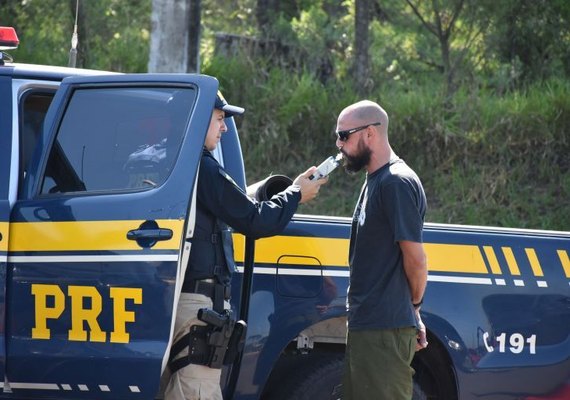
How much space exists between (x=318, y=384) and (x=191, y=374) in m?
0.73

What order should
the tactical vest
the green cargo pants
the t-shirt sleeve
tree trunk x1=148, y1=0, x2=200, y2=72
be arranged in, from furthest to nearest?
tree trunk x1=148, y1=0, x2=200, y2=72, the tactical vest, the green cargo pants, the t-shirt sleeve

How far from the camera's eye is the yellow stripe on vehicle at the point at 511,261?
454 centimetres

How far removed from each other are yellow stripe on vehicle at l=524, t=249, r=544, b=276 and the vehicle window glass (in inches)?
66.3

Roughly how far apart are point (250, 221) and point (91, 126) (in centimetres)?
84

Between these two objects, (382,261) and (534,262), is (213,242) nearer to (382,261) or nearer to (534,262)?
(382,261)

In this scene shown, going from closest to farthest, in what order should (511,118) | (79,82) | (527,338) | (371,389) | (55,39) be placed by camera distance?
(371,389) → (79,82) → (527,338) → (511,118) → (55,39)

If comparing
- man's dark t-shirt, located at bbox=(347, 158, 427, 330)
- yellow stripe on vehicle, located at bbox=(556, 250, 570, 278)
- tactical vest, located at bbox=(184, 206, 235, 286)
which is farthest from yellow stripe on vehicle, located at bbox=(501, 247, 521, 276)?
tactical vest, located at bbox=(184, 206, 235, 286)

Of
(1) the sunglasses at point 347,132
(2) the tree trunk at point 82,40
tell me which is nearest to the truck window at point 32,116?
(1) the sunglasses at point 347,132

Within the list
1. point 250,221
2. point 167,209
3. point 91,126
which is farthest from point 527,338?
point 91,126

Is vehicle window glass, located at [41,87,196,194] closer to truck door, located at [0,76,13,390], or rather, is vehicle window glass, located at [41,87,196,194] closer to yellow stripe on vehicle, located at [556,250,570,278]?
truck door, located at [0,76,13,390]

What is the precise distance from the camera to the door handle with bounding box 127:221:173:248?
401 cm

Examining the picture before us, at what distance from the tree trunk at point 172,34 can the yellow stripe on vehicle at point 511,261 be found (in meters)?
5.06

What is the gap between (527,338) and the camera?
14.9 ft

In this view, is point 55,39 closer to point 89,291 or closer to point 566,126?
point 566,126
